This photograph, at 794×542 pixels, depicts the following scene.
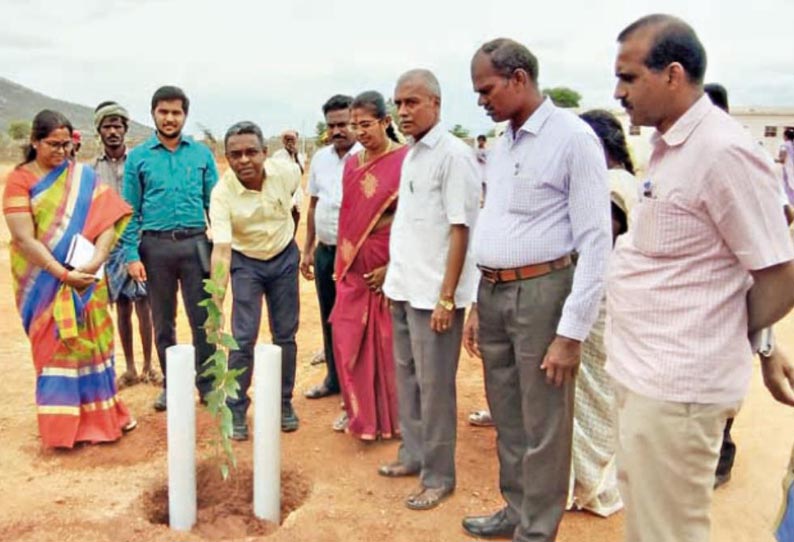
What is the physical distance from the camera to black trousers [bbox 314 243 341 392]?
4.93 meters

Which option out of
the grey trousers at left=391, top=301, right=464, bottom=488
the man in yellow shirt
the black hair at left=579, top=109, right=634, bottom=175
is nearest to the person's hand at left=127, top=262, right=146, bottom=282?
the man in yellow shirt

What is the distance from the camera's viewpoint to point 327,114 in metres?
4.88

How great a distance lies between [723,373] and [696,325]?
147mm

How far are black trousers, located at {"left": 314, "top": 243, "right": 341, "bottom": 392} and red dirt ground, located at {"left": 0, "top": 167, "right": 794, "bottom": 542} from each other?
19 cm

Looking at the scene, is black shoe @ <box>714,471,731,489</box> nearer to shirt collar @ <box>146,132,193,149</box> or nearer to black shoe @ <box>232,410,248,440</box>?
black shoe @ <box>232,410,248,440</box>

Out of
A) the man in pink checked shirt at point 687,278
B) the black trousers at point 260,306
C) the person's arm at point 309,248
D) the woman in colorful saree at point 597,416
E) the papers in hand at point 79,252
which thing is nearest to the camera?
the man in pink checked shirt at point 687,278

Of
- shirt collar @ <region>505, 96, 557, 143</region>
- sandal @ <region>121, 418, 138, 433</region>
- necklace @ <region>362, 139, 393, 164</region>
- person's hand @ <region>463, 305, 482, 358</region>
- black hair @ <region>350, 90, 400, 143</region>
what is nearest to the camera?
shirt collar @ <region>505, 96, 557, 143</region>

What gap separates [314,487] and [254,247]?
1.36 m

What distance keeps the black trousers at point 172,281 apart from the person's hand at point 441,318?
1757 mm

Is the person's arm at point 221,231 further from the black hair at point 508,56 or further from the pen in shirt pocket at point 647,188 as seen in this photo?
the pen in shirt pocket at point 647,188

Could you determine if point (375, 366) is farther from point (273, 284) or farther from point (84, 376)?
point (84, 376)

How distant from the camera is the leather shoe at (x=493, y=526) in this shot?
127 inches

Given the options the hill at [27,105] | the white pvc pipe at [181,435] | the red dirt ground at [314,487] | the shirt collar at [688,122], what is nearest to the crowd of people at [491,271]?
the shirt collar at [688,122]

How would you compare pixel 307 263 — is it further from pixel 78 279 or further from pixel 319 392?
pixel 78 279
